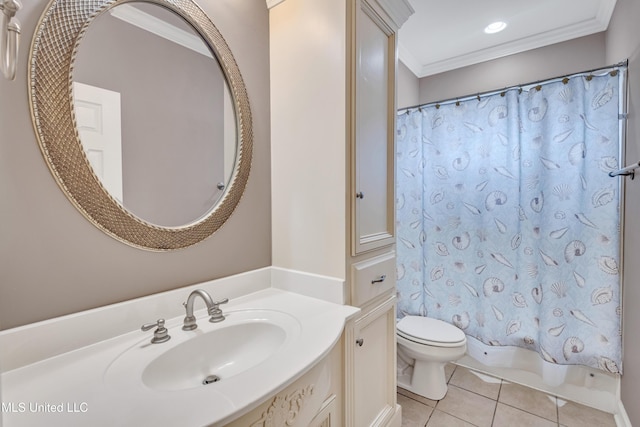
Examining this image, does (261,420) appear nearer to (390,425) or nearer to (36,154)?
(36,154)

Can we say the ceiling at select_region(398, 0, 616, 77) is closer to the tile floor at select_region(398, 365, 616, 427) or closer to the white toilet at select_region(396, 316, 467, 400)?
the white toilet at select_region(396, 316, 467, 400)

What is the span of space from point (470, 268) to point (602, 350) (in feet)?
2.54

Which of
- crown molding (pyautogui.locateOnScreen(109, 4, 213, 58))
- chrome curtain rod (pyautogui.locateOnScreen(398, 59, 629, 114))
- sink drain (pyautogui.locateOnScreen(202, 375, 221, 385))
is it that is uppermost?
chrome curtain rod (pyautogui.locateOnScreen(398, 59, 629, 114))

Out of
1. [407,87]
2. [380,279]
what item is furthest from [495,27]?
[380,279]

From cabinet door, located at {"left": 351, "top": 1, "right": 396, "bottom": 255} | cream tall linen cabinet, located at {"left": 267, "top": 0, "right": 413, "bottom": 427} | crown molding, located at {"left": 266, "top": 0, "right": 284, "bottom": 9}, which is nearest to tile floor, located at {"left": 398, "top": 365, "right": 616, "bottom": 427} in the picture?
cream tall linen cabinet, located at {"left": 267, "top": 0, "right": 413, "bottom": 427}

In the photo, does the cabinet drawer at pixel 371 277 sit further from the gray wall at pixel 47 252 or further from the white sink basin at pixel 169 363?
Result: the gray wall at pixel 47 252

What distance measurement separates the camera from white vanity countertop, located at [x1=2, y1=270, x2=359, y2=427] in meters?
0.54

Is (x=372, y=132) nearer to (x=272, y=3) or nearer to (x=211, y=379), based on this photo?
(x=272, y=3)

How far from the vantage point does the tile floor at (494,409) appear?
1.60 m

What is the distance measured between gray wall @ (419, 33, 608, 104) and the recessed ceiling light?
0.30 m

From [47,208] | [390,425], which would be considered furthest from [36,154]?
[390,425]

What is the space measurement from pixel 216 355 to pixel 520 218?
193cm

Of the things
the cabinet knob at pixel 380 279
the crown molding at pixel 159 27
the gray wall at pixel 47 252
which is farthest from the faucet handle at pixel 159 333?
the crown molding at pixel 159 27

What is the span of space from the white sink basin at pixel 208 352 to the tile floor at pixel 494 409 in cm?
117
